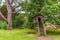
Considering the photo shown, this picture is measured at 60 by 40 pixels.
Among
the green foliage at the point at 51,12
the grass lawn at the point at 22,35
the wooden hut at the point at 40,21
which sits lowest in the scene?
the grass lawn at the point at 22,35

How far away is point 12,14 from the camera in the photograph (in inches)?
920

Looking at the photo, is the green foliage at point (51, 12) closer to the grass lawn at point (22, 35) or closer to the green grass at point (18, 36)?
the grass lawn at point (22, 35)

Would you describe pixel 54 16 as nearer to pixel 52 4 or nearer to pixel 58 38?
pixel 52 4

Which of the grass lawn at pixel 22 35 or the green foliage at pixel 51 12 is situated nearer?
the grass lawn at pixel 22 35

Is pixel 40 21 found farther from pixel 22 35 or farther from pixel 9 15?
pixel 9 15

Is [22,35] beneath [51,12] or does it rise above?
beneath

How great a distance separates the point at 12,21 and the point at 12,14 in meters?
0.86

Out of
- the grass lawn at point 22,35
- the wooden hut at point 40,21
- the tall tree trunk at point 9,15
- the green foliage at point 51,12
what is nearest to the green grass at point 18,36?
the grass lawn at point 22,35

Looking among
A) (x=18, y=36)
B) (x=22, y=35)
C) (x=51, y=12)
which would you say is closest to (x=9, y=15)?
(x=22, y=35)

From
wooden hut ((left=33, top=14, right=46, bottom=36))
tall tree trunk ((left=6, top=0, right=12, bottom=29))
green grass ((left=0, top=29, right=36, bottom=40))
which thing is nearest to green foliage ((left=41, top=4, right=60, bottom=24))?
wooden hut ((left=33, top=14, right=46, bottom=36))

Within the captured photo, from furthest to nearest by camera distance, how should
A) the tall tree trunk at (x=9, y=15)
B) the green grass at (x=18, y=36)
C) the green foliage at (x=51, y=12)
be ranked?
the tall tree trunk at (x=9, y=15) → the green foliage at (x=51, y=12) → the green grass at (x=18, y=36)

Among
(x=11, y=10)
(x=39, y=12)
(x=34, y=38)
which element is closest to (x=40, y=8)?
(x=39, y=12)

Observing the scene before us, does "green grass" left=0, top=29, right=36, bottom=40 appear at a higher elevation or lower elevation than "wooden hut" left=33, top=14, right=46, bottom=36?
lower

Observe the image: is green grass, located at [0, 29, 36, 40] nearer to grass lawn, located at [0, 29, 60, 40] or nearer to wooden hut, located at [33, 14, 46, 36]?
grass lawn, located at [0, 29, 60, 40]
